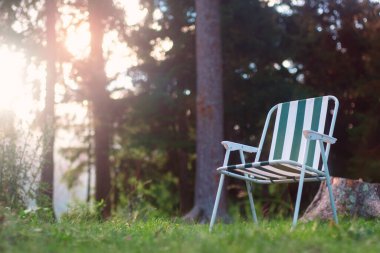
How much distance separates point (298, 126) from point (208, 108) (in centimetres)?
351

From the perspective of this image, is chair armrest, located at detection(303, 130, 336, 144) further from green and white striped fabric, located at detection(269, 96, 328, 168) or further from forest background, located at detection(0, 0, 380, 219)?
forest background, located at detection(0, 0, 380, 219)

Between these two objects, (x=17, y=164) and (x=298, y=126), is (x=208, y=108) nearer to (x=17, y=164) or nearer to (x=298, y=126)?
(x=17, y=164)

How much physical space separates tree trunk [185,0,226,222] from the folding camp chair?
331cm

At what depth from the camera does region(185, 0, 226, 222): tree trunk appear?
7758 millimetres

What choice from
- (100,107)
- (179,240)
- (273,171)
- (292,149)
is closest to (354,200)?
(292,149)

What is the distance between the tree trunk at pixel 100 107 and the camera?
10188mm

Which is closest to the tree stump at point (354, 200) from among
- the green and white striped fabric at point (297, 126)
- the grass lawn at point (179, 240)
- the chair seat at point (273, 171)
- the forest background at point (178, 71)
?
the green and white striped fabric at point (297, 126)

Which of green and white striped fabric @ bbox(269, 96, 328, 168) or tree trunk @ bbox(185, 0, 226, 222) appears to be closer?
green and white striped fabric @ bbox(269, 96, 328, 168)

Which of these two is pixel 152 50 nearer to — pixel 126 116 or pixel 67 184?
pixel 126 116

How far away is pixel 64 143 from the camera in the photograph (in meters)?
11.5

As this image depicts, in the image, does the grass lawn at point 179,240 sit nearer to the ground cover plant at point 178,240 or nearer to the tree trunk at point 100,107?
the ground cover plant at point 178,240

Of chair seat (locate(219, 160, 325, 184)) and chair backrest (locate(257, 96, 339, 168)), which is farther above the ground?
chair backrest (locate(257, 96, 339, 168))

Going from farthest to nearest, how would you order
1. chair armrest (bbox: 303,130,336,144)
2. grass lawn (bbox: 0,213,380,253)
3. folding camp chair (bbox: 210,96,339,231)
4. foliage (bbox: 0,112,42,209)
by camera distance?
1. foliage (bbox: 0,112,42,209)
2. folding camp chair (bbox: 210,96,339,231)
3. chair armrest (bbox: 303,130,336,144)
4. grass lawn (bbox: 0,213,380,253)

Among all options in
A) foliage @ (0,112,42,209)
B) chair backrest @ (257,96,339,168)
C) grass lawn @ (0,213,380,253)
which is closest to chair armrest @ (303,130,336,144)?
chair backrest @ (257,96,339,168)
